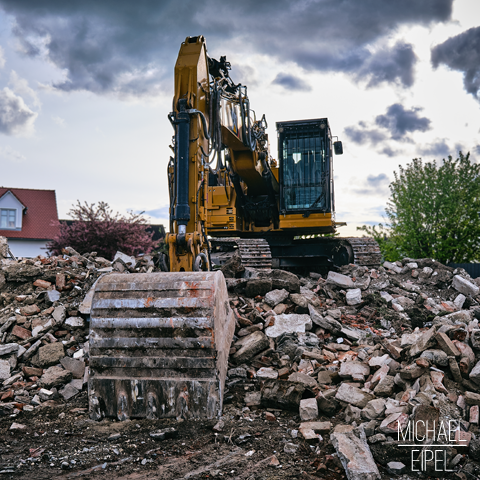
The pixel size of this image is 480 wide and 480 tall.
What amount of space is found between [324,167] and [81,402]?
7.49 metres

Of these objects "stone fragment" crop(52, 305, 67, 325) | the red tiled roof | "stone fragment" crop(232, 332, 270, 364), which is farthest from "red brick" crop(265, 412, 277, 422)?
the red tiled roof

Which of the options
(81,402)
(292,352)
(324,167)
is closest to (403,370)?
(292,352)

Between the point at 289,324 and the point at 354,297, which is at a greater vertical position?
the point at 354,297

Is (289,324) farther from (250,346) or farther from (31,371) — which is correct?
(31,371)

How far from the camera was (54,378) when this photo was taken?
5605 millimetres

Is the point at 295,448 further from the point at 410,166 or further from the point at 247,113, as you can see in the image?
the point at 410,166

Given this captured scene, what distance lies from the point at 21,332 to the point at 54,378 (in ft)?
4.73

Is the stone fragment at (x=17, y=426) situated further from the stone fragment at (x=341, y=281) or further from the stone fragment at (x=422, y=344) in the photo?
the stone fragment at (x=341, y=281)

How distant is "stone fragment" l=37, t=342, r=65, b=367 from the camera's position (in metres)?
6.00

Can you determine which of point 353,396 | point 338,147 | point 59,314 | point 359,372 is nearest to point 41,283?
point 59,314

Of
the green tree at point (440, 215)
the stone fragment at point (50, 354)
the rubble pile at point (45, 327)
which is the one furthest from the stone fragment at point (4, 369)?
the green tree at point (440, 215)

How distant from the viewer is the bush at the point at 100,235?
13.7m

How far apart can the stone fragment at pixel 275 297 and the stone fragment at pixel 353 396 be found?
8.16ft

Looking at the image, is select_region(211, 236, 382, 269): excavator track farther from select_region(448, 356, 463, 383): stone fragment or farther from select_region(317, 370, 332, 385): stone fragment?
select_region(448, 356, 463, 383): stone fragment
